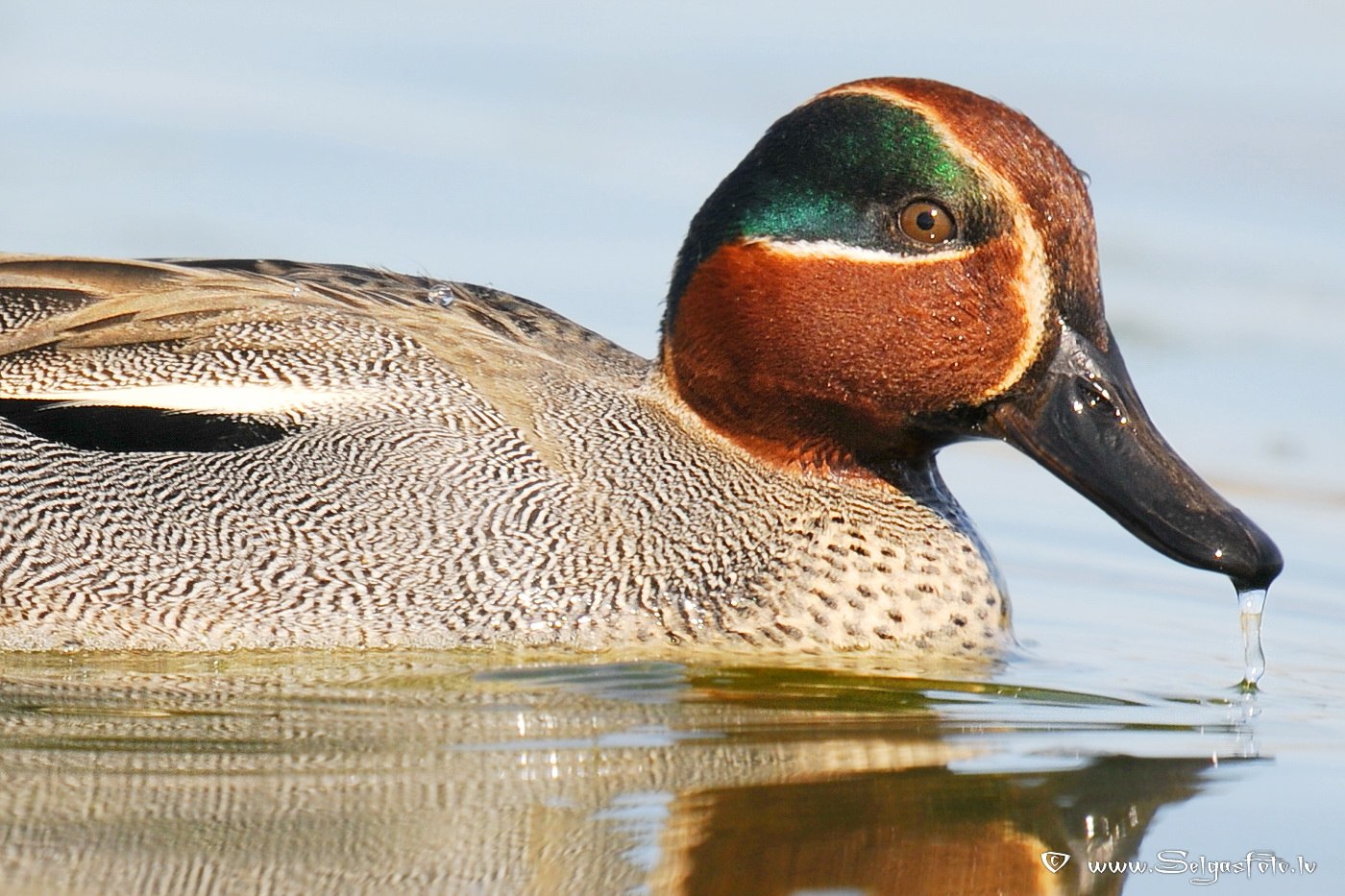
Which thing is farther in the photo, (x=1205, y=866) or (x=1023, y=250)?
(x=1023, y=250)

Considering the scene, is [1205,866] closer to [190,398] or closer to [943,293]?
[943,293]

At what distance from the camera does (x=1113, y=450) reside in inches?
238

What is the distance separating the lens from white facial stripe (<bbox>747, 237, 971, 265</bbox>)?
235 inches

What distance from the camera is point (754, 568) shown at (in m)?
6.19

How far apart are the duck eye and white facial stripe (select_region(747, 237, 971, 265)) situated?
0.04 metres

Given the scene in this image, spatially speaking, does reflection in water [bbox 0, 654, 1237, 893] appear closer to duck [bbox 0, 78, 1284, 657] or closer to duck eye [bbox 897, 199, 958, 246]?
duck [bbox 0, 78, 1284, 657]

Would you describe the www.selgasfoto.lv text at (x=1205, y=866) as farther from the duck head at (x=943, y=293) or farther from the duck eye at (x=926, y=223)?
the duck eye at (x=926, y=223)

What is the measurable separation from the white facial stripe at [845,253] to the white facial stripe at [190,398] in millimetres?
1314

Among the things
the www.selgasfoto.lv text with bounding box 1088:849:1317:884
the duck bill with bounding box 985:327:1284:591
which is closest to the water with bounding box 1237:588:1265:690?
the duck bill with bounding box 985:327:1284:591

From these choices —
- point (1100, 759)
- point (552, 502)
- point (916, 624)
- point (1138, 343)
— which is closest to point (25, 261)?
point (552, 502)

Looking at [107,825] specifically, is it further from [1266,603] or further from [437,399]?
[1266,603]

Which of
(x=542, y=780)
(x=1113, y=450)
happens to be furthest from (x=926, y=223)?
(x=542, y=780)

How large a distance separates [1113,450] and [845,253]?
86 cm

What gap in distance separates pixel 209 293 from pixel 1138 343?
463cm
